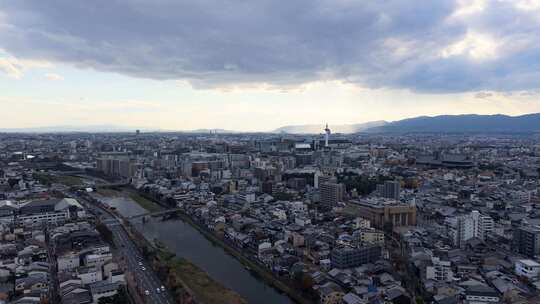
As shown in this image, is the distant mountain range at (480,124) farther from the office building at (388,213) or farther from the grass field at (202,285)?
the grass field at (202,285)

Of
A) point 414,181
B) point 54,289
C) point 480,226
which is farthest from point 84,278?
point 414,181

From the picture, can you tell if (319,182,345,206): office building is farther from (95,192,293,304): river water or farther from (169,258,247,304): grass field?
Answer: (169,258,247,304): grass field

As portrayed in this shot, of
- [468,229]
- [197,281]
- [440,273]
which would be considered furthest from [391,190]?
[197,281]

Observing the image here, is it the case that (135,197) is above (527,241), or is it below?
below

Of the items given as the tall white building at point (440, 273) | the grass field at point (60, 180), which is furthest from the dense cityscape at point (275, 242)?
the grass field at point (60, 180)

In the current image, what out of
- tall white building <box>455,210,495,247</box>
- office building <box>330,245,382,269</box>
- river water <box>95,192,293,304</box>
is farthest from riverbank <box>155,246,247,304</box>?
tall white building <box>455,210,495,247</box>

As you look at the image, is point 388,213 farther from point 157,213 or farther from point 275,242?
point 157,213
